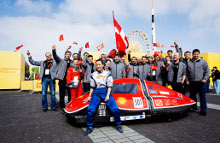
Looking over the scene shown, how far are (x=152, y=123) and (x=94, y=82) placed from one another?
1.64 meters

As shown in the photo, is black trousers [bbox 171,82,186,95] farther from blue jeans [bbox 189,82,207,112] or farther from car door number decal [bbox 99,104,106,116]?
car door number decal [bbox 99,104,106,116]

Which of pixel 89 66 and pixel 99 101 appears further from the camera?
pixel 89 66

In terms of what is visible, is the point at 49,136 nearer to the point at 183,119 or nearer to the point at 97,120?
the point at 97,120

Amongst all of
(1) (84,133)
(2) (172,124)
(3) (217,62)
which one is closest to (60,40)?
(1) (84,133)

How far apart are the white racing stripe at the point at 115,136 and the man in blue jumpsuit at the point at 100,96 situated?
125 mm

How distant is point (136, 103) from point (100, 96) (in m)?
0.83

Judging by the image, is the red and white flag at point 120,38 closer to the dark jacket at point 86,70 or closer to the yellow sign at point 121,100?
the dark jacket at point 86,70

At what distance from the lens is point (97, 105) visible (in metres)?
3.17

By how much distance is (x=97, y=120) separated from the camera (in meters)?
3.22

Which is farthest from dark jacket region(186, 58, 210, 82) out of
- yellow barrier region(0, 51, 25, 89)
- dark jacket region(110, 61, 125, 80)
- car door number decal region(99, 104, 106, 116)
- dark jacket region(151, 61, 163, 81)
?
yellow barrier region(0, 51, 25, 89)

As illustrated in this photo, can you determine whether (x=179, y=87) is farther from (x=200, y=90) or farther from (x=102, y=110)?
(x=102, y=110)

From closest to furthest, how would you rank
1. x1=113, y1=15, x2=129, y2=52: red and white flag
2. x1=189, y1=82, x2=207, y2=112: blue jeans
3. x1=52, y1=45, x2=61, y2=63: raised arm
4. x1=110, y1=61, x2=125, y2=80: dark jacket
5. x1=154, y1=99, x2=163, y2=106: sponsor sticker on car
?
x1=154, y1=99, x2=163, y2=106: sponsor sticker on car → x1=189, y1=82, x2=207, y2=112: blue jeans → x1=52, y1=45, x2=61, y2=63: raised arm → x1=110, y1=61, x2=125, y2=80: dark jacket → x1=113, y1=15, x2=129, y2=52: red and white flag

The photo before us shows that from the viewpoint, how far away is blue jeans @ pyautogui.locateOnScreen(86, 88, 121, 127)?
3062 millimetres

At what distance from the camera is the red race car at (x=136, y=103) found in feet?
10.6
